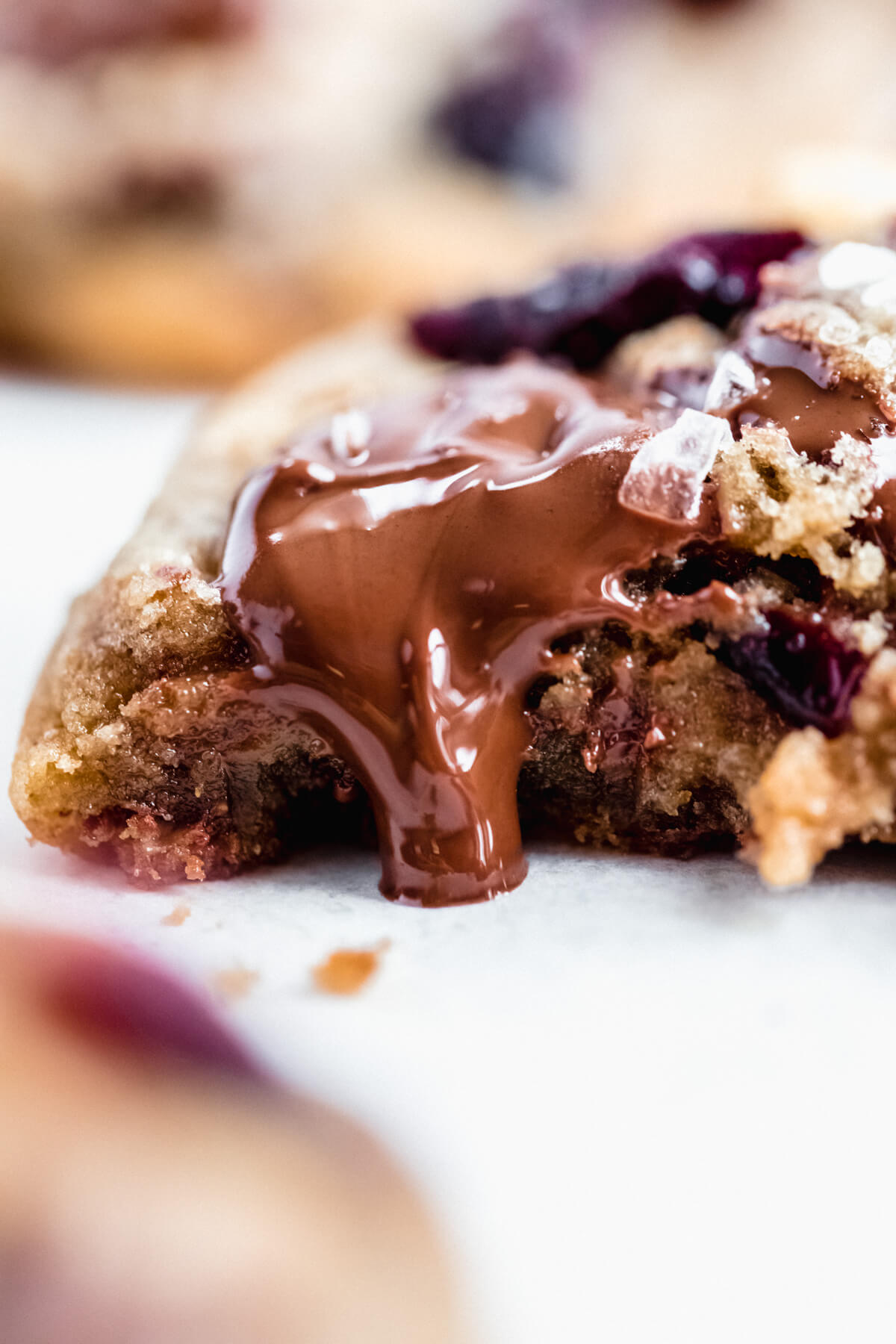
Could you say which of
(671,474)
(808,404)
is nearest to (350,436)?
(671,474)

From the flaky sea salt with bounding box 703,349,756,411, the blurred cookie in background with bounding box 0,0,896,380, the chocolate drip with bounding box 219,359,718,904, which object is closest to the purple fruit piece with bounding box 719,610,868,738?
the chocolate drip with bounding box 219,359,718,904

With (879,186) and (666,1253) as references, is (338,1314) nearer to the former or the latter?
(666,1253)

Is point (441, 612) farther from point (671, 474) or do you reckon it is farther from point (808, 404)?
Result: point (808, 404)

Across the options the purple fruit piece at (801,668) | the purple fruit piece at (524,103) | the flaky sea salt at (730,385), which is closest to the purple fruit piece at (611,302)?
the flaky sea salt at (730,385)

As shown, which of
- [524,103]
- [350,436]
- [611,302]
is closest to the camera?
[350,436]

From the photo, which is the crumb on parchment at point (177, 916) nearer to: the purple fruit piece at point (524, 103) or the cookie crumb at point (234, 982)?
the cookie crumb at point (234, 982)
